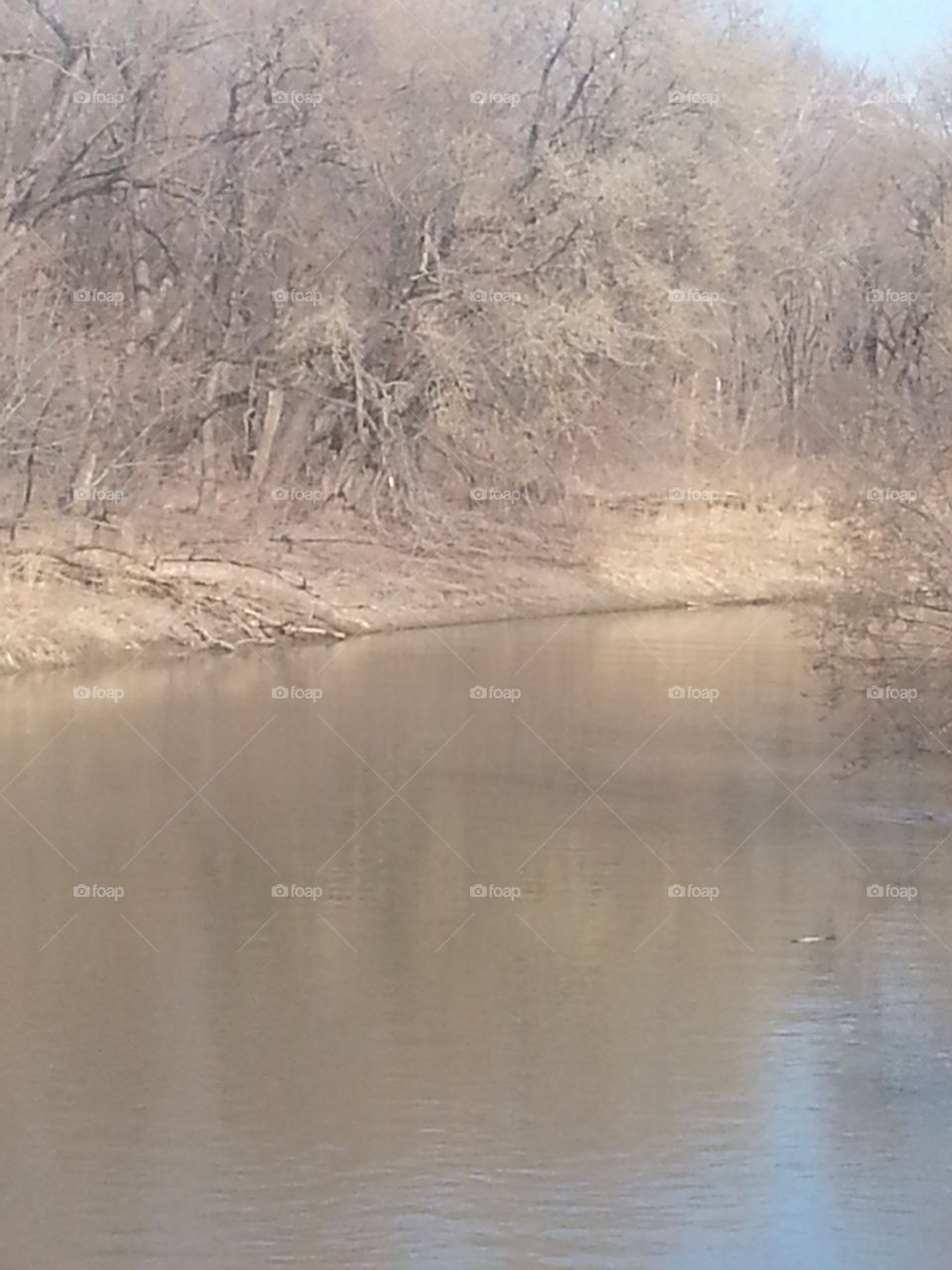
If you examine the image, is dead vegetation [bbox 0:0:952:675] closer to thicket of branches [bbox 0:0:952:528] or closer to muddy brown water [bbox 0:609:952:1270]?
thicket of branches [bbox 0:0:952:528]

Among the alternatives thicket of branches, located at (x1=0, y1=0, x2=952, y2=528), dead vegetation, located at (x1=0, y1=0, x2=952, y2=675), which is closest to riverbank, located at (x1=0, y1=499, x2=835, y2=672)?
dead vegetation, located at (x1=0, y1=0, x2=952, y2=675)

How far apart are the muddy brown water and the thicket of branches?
25.3ft

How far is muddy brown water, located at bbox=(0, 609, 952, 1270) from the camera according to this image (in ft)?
19.5

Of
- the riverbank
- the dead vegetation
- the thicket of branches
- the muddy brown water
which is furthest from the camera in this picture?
the thicket of branches

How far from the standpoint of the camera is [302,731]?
49.4ft

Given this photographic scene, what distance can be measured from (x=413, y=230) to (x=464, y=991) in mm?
17124

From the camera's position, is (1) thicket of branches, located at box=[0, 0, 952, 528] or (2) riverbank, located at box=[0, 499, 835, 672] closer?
(2) riverbank, located at box=[0, 499, 835, 672]

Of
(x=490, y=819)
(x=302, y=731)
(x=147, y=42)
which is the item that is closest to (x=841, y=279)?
(x=147, y=42)

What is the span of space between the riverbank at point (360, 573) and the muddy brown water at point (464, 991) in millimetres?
2257

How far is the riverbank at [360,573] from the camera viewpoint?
18.3 metres

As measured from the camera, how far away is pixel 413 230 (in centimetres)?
2422

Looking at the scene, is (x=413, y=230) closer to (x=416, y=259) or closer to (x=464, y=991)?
(x=416, y=259)

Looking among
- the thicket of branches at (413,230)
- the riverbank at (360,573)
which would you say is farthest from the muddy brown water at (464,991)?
the thicket of branches at (413,230)

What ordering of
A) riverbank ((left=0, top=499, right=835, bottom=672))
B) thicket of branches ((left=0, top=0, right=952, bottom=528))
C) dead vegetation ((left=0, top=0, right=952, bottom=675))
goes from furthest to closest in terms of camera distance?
thicket of branches ((left=0, top=0, right=952, bottom=528)) → dead vegetation ((left=0, top=0, right=952, bottom=675)) → riverbank ((left=0, top=499, right=835, bottom=672))
